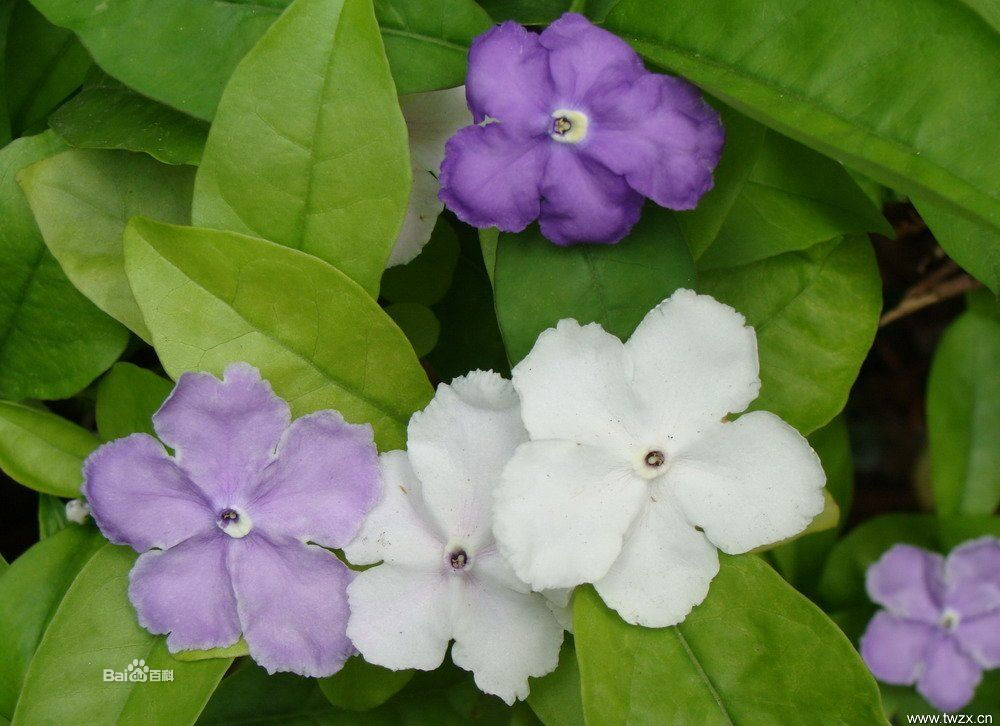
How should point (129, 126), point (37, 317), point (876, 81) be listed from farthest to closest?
1. point (37, 317)
2. point (129, 126)
3. point (876, 81)

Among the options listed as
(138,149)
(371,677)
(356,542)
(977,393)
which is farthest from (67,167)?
(977,393)

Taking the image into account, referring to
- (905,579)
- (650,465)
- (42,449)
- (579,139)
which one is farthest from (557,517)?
(905,579)

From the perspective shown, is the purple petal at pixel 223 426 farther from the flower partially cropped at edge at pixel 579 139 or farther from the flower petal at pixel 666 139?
the flower petal at pixel 666 139

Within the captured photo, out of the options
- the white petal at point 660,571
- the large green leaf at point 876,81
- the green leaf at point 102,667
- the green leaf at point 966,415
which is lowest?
the green leaf at point 966,415

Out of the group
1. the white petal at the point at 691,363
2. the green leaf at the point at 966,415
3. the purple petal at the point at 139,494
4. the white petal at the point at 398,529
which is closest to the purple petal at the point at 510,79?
the white petal at the point at 691,363

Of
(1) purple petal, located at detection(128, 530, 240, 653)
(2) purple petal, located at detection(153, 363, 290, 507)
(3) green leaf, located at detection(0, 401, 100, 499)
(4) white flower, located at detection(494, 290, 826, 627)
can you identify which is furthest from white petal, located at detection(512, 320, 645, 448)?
(3) green leaf, located at detection(0, 401, 100, 499)

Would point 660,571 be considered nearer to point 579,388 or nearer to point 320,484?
point 579,388

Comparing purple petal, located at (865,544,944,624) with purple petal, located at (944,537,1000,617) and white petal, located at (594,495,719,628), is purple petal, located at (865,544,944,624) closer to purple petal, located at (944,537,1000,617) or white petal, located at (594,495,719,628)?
purple petal, located at (944,537,1000,617)
